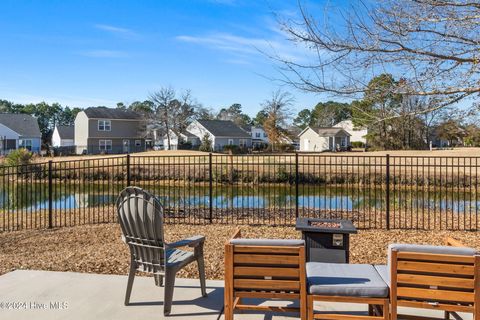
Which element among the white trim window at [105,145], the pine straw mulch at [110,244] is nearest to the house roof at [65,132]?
the white trim window at [105,145]

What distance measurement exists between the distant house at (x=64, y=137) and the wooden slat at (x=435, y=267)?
181ft

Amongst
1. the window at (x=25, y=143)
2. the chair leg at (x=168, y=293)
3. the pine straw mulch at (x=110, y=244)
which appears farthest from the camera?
the window at (x=25, y=143)

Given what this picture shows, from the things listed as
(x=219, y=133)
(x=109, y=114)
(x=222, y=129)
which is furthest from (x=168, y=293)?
(x=222, y=129)

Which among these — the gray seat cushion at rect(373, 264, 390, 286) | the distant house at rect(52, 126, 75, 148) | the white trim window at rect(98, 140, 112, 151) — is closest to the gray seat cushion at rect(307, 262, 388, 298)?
the gray seat cushion at rect(373, 264, 390, 286)

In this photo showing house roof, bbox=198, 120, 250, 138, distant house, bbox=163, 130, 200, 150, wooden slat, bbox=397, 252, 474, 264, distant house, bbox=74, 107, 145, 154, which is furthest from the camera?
house roof, bbox=198, 120, 250, 138

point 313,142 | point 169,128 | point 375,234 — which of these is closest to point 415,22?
point 375,234

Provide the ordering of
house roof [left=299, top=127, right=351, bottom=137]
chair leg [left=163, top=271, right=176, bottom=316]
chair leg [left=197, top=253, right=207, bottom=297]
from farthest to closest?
house roof [left=299, top=127, right=351, bottom=137]
chair leg [left=197, top=253, right=207, bottom=297]
chair leg [left=163, top=271, right=176, bottom=316]

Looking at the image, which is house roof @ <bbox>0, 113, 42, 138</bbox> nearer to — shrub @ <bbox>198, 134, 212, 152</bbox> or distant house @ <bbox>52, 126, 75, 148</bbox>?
distant house @ <bbox>52, 126, 75, 148</bbox>

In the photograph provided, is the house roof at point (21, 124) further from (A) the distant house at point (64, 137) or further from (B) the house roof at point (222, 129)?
(B) the house roof at point (222, 129)

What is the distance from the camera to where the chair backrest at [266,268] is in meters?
2.85

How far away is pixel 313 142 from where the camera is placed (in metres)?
52.7

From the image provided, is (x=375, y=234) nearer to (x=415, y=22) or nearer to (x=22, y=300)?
(x=415, y=22)

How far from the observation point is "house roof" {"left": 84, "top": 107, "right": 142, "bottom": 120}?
44372mm

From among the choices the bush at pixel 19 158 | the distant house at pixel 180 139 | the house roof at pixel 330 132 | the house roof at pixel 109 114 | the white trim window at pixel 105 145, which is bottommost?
the bush at pixel 19 158
